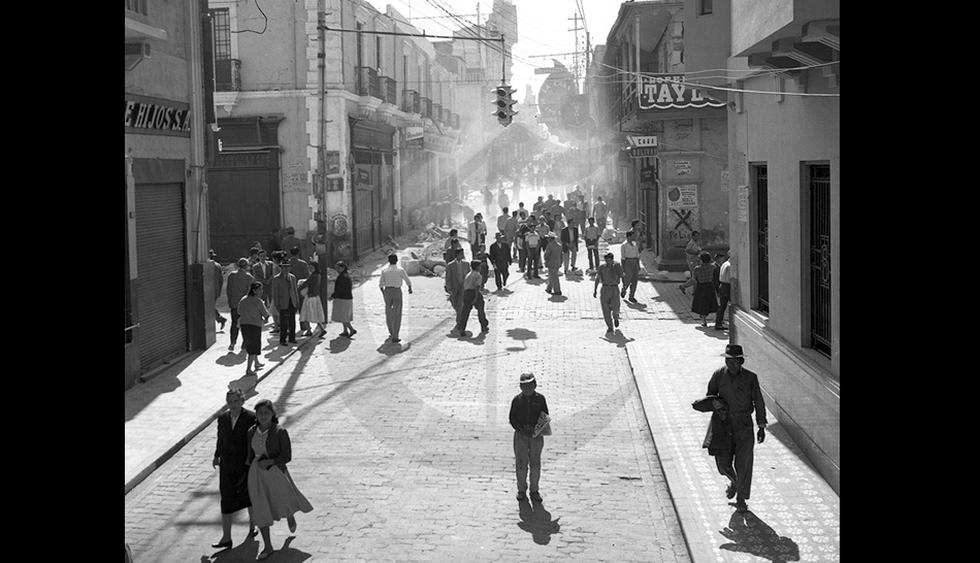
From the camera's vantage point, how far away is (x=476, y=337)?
18.4 metres

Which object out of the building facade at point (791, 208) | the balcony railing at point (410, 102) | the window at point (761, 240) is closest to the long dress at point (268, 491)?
the building facade at point (791, 208)

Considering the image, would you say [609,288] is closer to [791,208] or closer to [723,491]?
[791,208]

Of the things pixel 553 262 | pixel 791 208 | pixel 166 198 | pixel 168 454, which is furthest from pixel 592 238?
pixel 168 454

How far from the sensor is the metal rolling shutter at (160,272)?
15.3 meters

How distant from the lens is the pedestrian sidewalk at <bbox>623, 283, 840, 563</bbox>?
26.5 ft

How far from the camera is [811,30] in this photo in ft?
28.3

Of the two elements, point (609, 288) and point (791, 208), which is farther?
point (609, 288)

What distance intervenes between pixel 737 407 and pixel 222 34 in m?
23.0

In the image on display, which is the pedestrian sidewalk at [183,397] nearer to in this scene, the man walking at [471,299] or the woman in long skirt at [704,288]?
the man walking at [471,299]

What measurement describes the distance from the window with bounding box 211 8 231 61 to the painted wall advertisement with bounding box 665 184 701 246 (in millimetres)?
12345

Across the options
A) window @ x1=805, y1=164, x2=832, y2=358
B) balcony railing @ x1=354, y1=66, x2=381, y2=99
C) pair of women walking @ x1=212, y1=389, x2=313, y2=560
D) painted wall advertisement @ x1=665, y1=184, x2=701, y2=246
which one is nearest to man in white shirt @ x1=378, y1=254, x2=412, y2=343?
window @ x1=805, y1=164, x2=832, y2=358

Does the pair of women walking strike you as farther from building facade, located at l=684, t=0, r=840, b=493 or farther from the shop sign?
the shop sign

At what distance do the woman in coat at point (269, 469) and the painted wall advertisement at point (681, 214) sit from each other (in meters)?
20.0

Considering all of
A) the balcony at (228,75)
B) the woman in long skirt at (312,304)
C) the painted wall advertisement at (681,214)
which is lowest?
the woman in long skirt at (312,304)
